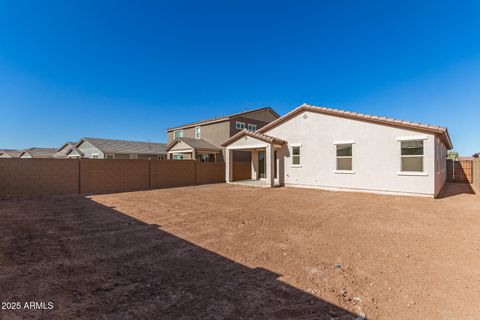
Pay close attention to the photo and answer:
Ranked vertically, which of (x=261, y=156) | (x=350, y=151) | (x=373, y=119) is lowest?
(x=261, y=156)

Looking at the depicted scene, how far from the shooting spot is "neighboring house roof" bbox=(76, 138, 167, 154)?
89.4 feet

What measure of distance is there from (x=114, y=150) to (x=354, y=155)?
2578 cm

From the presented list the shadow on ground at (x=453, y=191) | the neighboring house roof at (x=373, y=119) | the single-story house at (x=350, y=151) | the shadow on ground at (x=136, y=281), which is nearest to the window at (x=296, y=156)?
the single-story house at (x=350, y=151)

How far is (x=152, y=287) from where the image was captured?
10.6 feet

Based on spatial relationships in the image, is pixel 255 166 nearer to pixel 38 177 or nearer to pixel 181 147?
pixel 181 147

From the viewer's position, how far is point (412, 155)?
11.5 metres

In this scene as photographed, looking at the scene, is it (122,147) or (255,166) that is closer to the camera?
(255,166)

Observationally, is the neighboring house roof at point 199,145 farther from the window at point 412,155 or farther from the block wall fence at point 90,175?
the window at point 412,155

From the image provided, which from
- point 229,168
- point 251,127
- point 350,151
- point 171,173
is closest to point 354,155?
point 350,151

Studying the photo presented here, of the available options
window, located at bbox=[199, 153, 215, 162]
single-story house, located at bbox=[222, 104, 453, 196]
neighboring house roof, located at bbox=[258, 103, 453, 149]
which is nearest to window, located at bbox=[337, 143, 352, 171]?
single-story house, located at bbox=[222, 104, 453, 196]

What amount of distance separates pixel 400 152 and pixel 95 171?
56.5 feet

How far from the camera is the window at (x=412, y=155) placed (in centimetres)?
1136

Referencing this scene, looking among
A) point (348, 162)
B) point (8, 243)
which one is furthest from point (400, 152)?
point (8, 243)

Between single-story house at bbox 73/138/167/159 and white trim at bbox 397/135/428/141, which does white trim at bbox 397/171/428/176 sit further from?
single-story house at bbox 73/138/167/159
